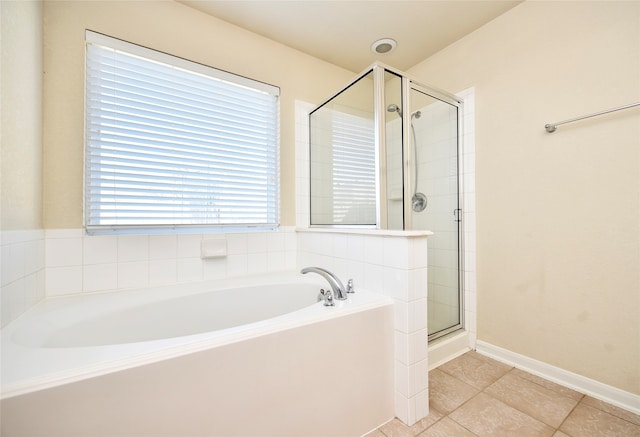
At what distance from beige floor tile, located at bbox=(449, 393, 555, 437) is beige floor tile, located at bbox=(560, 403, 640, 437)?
0.35ft

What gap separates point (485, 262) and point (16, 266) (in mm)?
2582

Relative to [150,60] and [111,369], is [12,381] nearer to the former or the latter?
[111,369]

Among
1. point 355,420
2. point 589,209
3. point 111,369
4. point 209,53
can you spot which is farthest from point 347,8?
point 355,420

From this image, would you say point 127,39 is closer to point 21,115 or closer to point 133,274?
point 21,115

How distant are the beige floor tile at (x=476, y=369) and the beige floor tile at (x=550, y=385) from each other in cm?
7

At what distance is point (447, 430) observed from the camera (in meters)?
1.16

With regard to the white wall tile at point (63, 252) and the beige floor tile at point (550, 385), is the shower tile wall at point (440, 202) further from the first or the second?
the white wall tile at point (63, 252)

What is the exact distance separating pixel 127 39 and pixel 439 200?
228cm

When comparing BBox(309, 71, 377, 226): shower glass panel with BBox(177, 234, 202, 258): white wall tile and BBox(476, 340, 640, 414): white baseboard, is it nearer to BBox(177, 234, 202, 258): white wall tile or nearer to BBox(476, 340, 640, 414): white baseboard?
BBox(177, 234, 202, 258): white wall tile

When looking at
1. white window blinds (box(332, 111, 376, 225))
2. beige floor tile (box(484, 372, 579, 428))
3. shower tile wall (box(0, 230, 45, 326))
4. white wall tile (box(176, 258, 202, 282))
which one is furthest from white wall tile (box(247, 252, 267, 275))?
beige floor tile (box(484, 372, 579, 428))

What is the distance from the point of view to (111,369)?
0.72m

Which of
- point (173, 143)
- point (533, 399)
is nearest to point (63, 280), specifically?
point (173, 143)

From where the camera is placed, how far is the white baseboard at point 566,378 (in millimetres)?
1263

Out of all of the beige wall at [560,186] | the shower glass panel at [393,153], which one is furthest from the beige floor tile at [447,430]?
the shower glass panel at [393,153]
